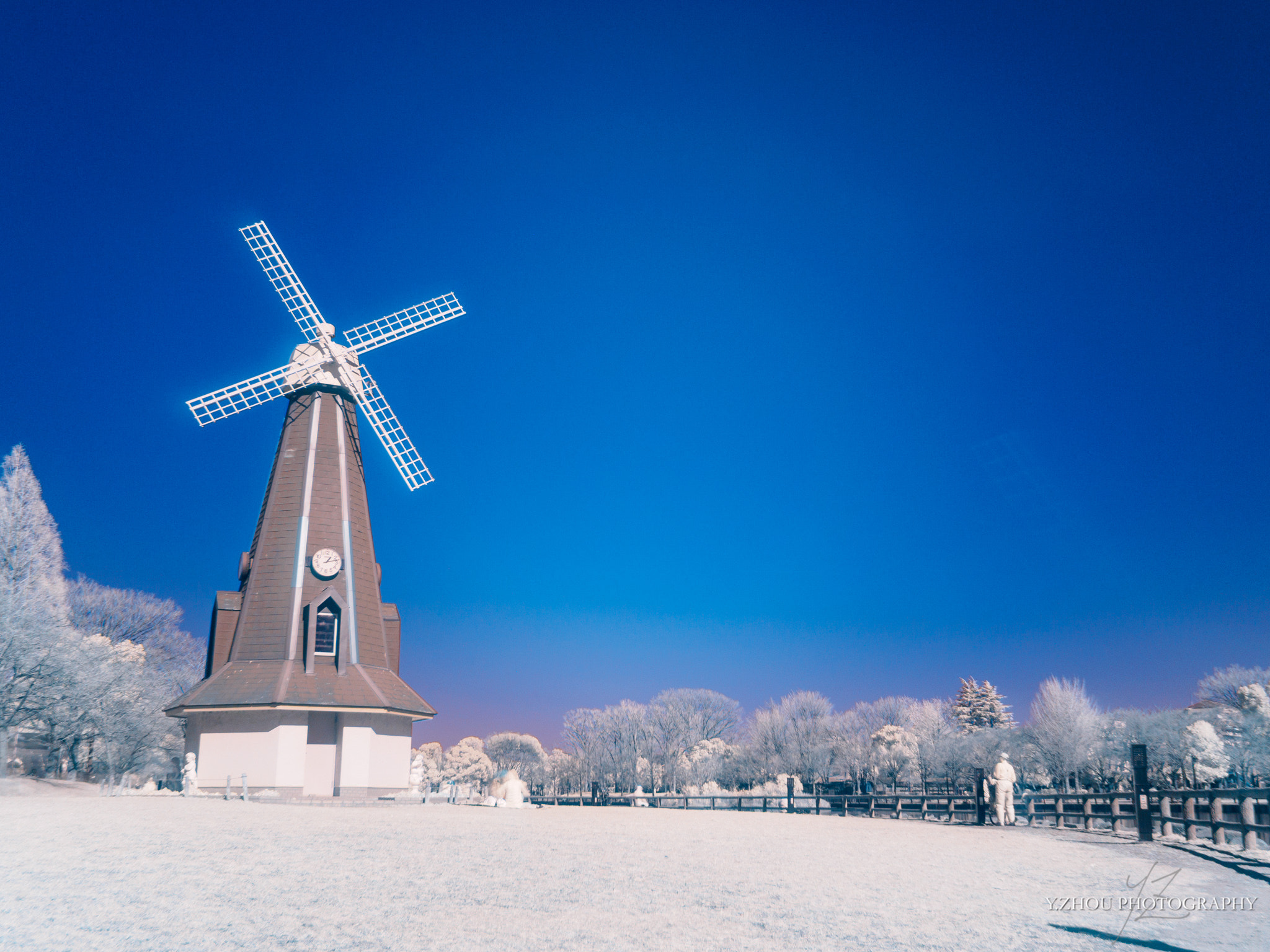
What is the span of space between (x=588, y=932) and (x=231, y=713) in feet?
67.4

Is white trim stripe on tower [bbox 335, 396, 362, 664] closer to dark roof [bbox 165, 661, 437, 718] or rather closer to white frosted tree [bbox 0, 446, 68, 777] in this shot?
dark roof [bbox 165, 661, 437, 718]

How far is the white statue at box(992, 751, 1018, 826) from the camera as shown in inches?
780

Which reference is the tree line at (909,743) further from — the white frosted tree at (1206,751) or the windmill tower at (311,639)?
the windmill tower at (311,639)

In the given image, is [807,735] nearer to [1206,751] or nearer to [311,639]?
[1206,751]

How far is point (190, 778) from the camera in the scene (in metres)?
22.3

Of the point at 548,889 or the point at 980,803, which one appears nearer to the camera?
the point at 548,889

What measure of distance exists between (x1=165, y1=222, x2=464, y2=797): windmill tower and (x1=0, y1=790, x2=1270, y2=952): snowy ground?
363 inches

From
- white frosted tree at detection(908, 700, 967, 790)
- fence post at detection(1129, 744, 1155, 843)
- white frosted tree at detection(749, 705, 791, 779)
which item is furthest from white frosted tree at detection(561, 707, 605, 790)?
fence post at detection(1129, 744, 1155, 843)

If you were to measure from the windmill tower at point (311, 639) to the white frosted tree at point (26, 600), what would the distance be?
15.3ft

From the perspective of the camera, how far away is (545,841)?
1263 cm

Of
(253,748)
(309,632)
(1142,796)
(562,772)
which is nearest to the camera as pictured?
(1142,796)

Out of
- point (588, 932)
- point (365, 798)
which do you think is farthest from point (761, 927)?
point (365, 798)

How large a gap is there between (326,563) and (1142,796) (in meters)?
22.1

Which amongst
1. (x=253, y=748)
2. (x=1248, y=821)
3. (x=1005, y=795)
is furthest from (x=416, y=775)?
(x=1248, y=821)
